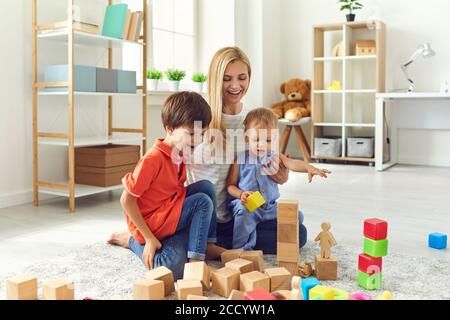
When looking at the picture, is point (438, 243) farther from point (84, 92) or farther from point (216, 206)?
point (84, 92)

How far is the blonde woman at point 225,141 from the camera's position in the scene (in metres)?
1.75

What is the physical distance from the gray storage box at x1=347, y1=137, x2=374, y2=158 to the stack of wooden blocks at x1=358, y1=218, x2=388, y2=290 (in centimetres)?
310

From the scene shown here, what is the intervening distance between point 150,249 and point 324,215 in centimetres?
115

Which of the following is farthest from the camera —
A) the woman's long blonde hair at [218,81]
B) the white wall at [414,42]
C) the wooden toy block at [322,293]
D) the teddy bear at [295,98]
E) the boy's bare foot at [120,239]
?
the teddy bear at [295,98]

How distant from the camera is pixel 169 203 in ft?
5.32

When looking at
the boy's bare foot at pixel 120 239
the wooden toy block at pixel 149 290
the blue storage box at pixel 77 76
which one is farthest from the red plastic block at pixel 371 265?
the blue storage box at pixel 77 76

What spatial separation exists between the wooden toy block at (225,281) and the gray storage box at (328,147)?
129 inches

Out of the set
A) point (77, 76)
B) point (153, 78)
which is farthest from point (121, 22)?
point (153, 78)

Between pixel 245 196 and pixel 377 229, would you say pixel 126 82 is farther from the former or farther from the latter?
pixel 377 229

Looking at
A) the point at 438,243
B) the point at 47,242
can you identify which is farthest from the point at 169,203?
the point at 438,243

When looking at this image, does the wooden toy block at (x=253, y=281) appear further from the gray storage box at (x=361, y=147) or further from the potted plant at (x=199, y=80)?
the gray storage box at (x=361, y=147)

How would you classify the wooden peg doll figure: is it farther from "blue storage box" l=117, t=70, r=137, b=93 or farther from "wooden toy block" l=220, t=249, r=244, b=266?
"blue storage box" l=117, t=70, r=137, b=93

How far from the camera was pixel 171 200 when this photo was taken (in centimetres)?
164

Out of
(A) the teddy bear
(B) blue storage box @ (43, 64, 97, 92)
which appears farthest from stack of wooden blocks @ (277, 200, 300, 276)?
(A) the teddy bear
